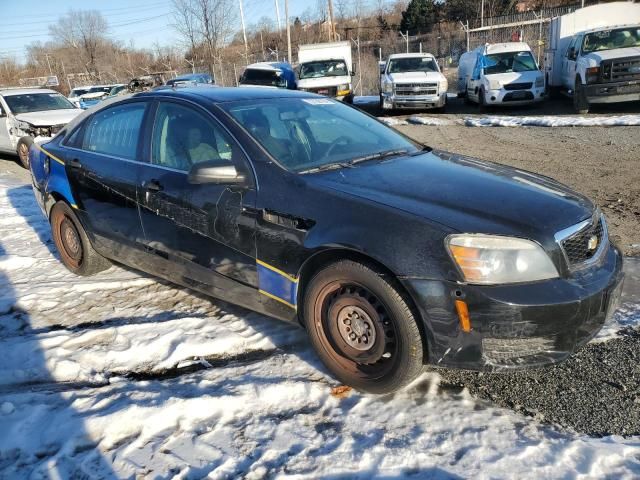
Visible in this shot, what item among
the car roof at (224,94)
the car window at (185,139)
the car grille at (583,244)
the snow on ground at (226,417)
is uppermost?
the car roof at (224,94)

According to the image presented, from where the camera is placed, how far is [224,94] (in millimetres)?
3879

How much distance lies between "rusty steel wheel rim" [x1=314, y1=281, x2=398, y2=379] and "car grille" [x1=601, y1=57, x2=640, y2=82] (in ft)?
42.5

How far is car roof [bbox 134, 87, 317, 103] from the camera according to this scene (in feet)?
12.4

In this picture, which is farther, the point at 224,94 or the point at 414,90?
the point at 414,90

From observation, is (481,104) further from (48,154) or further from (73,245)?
(73,245)

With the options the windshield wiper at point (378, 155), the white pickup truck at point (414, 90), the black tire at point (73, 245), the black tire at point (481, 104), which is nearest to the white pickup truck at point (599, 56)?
the black tire at point (481, 104)

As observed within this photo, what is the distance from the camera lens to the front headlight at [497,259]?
8.20 ft

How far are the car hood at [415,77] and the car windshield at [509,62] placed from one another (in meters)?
1.61

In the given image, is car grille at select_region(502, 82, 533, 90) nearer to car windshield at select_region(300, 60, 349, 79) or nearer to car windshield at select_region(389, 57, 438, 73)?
car windshield at select_region(389, 57, 438, 73)

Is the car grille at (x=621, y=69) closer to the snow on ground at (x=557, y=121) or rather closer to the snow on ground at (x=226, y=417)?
the snow on ground at (x=557, y=121)

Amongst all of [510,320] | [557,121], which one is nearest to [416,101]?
[557,121]

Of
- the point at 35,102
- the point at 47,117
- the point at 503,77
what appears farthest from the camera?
the point at 503,77

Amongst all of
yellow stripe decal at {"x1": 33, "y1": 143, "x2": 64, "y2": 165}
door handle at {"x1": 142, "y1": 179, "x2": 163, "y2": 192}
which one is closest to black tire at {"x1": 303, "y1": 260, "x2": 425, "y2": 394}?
door handle at {"x1": 142, "y1": 179, "x2": 163, "y2": 192}

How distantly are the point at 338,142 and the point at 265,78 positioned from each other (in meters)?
17.6
